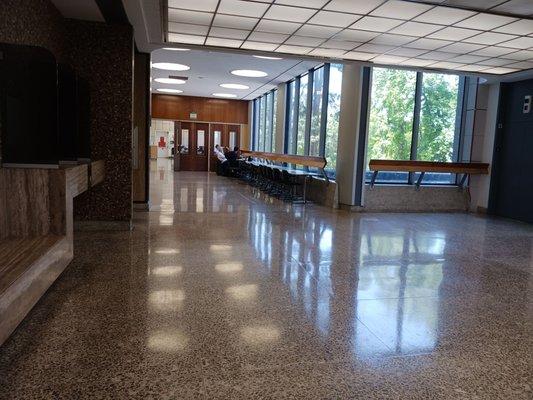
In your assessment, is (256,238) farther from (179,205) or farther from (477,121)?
(477,121)

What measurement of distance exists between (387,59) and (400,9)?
2492 millimetres

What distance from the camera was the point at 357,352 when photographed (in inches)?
93.0

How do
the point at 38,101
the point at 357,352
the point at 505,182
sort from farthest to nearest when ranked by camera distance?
the point at 505,182, the point at 38,101, the point at 357,352

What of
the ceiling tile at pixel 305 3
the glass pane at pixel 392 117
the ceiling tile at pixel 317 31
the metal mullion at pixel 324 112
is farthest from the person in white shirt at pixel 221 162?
the ceiling tile at pixel 305 3

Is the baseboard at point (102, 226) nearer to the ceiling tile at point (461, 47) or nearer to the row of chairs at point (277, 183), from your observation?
the row of chairs at point (277, 183)

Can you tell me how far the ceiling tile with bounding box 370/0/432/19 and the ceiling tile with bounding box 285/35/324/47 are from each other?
4.39 ft

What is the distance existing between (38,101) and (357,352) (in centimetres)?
284

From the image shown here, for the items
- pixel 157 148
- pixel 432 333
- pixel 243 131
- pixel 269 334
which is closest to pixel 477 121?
pixel 432 333

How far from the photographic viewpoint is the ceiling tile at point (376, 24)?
205 inches

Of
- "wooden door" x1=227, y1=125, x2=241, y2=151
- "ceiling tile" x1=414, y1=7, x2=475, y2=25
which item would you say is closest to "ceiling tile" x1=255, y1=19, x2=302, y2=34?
"ceiling tile" x1=414, y1=7, x2=475, y2=25

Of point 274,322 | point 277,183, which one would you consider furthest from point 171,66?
point 274,322

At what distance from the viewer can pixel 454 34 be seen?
5.62 meters

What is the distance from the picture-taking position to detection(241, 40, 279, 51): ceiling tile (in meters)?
6.55

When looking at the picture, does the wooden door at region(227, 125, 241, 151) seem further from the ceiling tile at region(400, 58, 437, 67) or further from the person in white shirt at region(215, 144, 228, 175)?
the ceiling tile at region(400, 58, 437, 67)
